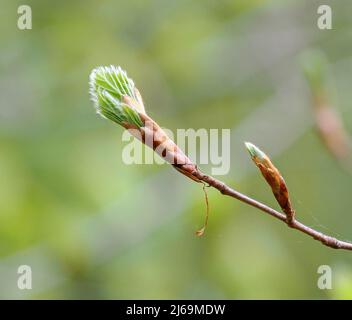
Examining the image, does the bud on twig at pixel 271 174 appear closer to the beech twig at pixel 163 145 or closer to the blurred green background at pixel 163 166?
the beech twig at pixel 163 145

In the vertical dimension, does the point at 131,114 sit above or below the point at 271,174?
above

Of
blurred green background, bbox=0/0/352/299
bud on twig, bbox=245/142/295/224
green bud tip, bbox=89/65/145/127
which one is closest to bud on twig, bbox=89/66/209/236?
green bud tip, bbox=89/65/145/127

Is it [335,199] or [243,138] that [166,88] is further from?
[335,199]

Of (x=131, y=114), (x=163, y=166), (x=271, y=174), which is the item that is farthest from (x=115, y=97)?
(x=163, y=166)

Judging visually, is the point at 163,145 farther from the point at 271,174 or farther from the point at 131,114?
the point at 271,174

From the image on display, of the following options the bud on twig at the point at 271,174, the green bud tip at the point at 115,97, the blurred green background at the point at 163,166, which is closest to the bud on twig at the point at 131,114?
the green bud tip at the point at 115,97
